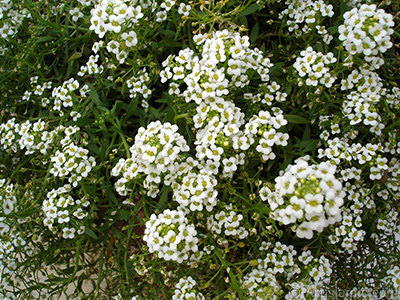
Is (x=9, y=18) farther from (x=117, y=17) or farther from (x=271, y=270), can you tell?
(x=271, y=270)

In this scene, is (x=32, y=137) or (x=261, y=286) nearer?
(x=261, y=286)

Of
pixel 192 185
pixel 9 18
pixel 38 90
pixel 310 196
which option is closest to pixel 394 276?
pixel 310 196

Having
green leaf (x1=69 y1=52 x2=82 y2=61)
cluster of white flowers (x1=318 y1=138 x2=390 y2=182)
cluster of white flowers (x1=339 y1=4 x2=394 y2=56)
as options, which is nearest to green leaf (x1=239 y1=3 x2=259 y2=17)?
cluster of white flowers (x1=339 y1=4 x2=394 y2=56)

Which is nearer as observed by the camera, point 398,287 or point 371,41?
point 371,41

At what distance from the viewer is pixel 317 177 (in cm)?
110

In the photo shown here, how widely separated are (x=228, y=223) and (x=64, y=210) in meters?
0.71

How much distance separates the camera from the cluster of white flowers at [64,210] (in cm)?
154

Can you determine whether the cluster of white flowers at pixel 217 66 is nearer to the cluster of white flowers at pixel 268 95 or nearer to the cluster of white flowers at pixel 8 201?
the cluster of white flowers at pixel 268 95

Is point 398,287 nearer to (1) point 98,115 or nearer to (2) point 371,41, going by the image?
(2) point 371,41

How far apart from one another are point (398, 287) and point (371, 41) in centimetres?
104

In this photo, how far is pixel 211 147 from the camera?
137 cm

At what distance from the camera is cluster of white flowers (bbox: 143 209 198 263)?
Answer: 127 cm

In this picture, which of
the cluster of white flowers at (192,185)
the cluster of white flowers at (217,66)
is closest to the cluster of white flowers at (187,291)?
the cluster of white flowers at (192,185)

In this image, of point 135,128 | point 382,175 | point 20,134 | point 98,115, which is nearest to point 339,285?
point 382,175
